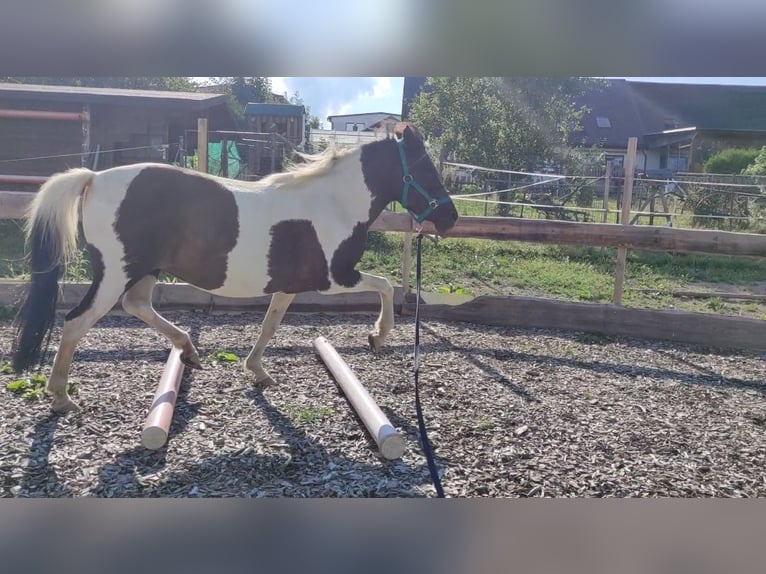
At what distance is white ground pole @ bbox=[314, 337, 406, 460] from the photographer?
3244mm

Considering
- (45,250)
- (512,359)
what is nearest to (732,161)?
(512,359)

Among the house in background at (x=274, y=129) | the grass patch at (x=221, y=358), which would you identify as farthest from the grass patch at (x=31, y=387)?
the house in background at (x=274, y=129)

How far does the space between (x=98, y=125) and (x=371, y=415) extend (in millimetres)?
3128

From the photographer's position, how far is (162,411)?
339 cm

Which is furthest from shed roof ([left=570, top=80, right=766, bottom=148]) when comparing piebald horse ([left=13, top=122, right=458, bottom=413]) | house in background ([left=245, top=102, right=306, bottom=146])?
house in background ([left=245, top=102, right=306, bottom=146])

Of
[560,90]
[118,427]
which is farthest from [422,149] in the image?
[560,90]

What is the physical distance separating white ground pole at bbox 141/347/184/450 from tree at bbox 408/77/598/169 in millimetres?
4560

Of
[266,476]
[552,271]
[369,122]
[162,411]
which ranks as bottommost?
[266,476]

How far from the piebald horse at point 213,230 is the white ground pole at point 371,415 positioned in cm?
35

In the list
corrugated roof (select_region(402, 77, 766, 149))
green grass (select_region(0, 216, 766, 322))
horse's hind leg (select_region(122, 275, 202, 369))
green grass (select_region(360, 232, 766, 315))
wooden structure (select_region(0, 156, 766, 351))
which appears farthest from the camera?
green grass (select_region(360, 232, 766, 315))

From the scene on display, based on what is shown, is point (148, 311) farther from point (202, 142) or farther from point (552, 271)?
point (552, 271)

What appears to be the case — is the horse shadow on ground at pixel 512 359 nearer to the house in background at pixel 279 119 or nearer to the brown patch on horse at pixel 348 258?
the brown patch on horse at pixel 348 258

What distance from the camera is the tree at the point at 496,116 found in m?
7.97

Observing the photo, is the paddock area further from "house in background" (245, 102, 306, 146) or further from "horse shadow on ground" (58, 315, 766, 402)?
"house in background" (245, 102, 306, 146)
